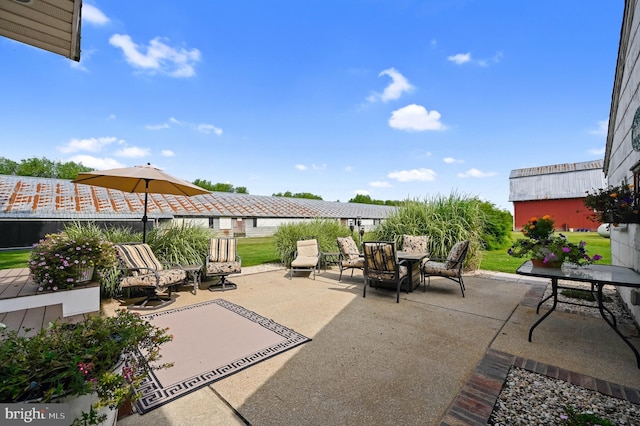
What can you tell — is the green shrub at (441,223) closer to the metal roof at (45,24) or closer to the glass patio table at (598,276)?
the glass patio table at (598,276)

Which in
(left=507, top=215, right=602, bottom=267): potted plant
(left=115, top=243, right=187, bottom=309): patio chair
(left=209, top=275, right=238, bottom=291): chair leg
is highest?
(left=507, top=215, right=602, bottom=267): potted plant

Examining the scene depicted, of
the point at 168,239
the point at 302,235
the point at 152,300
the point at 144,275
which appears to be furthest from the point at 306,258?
the point at 144,275

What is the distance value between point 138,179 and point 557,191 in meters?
31.1

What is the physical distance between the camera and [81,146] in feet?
130

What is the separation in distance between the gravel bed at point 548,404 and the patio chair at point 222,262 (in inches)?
189

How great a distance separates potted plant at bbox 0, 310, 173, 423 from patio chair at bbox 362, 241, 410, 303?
3.87m

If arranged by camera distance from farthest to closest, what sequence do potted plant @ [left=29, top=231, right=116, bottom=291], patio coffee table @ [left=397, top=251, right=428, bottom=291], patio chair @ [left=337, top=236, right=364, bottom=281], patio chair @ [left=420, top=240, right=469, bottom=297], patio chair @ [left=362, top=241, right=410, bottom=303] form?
patio chair @ [left=337, top=236, right=364, bottom=281], patio coffee table @ [left=397, top=251, right=428, bottom=291], patio chair @ [left=420, top=240, right=469, bottom=297], patio chair @ [left=362, top=241, right=410, bottom=303], potted plant @ [left=29, top=231, right=116, bottom=291]

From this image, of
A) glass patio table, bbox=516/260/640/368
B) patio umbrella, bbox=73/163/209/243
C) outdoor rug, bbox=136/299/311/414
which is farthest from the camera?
patio umbrella, bbox=73/163/209/243

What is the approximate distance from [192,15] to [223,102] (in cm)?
534

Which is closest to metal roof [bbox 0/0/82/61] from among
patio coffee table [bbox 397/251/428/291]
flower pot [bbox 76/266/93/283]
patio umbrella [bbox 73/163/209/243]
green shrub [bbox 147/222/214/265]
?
patio umbrella [bbox 73/163/209/243]

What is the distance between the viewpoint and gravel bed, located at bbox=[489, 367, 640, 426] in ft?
5.87

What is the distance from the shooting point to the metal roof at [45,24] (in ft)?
6.90

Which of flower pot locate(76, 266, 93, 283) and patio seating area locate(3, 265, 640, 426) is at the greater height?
flower pot locate(76, 266, 93, 283)

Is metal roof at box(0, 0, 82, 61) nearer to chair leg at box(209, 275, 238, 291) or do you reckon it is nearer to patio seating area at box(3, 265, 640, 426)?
patio seating area at box(3, 265, 640, 426)
